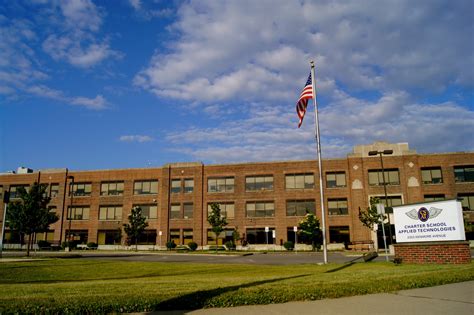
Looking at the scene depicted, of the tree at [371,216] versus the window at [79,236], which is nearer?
the tree at [371,216]

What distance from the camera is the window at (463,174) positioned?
50.0 meters

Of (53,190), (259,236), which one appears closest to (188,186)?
(259,236)

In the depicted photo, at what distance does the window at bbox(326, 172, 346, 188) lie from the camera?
53281mm

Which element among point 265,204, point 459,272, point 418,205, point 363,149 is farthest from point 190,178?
point 459,272

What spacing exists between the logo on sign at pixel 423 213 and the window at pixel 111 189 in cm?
5021

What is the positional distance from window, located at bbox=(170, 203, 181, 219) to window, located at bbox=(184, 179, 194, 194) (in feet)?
7.90

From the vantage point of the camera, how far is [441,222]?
1669 centimetres

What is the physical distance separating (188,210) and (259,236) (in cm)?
1124

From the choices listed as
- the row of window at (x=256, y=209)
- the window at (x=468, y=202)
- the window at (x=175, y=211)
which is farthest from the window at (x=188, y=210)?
the window at (x=468, y=202)

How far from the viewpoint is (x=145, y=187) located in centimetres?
6034

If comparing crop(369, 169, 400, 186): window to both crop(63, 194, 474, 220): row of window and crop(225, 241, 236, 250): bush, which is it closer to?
crop(63, 194, 474, 220): row of window

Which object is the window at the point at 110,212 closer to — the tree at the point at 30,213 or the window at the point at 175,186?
the window at the point at 175,186

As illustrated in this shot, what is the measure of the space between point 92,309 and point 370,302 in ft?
17.8

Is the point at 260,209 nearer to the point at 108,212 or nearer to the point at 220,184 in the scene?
the point at 220,184
